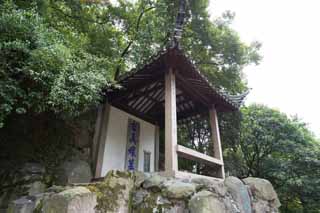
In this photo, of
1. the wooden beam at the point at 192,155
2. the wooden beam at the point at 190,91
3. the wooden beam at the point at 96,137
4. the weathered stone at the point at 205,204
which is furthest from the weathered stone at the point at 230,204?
the wooden beam at the point at 96,137

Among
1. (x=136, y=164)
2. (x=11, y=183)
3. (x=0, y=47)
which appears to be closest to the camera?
(x=0, y=47)

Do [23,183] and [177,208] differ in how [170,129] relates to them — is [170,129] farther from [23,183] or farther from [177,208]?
[23,183]

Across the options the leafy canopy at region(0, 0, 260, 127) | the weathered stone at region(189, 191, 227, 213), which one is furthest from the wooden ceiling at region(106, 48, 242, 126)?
the weathered stone at region(189, 191, 227, 213)

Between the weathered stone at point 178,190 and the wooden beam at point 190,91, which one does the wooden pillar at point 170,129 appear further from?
the weathered stone at point 178,190

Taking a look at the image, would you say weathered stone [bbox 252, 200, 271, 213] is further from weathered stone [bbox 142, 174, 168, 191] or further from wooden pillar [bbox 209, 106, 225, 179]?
wooden pillar [bbox 209, 106, 225, 179]

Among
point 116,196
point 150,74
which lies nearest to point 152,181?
point 116,196

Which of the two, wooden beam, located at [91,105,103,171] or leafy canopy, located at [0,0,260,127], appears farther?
wooden beam, located at [91,105,103,171]

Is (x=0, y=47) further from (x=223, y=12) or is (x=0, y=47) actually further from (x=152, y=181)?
(x=223, y=12)

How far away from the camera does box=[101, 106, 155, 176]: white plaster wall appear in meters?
5.63

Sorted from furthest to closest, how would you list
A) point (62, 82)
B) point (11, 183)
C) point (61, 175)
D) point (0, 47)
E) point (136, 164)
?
point (136, 164), point (61, 175), point (11, 183), point (62, 82), point (0, 47)

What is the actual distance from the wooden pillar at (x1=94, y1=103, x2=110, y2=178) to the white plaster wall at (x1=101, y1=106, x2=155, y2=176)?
0.32 feet

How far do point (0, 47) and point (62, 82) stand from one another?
0.99m

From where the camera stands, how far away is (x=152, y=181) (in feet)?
7.98

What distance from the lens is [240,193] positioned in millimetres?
2695
